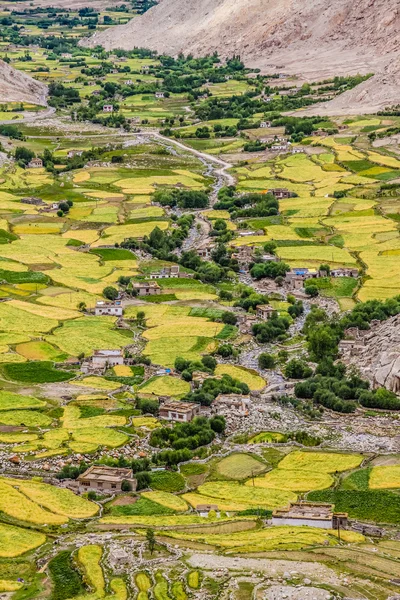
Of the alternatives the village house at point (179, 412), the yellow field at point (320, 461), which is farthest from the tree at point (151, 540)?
the village house at point (179, 412)

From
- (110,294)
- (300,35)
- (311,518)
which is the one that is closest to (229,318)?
(110,294)

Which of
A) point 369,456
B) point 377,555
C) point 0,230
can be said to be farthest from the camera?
point 0,230

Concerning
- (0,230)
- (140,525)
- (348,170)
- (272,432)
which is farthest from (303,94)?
(140,525)

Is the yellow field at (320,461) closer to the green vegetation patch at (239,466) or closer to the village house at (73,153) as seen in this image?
the green vegetation patch at (239,466)

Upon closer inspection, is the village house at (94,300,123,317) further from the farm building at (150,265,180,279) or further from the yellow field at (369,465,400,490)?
the yellow field at (369,465,400,490)

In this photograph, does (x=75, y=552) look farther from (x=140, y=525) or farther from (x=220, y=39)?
(x=220, y=39)

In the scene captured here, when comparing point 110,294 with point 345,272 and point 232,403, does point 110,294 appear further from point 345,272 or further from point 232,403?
point 232,403
